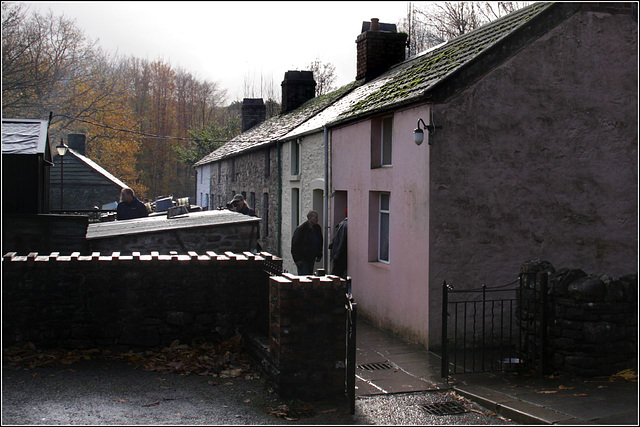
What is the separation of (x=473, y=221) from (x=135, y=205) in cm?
947

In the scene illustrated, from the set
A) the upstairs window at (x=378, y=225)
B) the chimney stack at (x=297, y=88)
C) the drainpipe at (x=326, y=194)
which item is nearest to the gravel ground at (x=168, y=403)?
the upstairs window at (x=378, y=225)

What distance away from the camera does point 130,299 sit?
324 inches

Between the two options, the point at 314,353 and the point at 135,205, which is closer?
the point at 314,353

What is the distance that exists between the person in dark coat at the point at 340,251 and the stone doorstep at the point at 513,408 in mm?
5854

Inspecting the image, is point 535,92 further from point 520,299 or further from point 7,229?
point 7,229

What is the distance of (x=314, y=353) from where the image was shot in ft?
22.6

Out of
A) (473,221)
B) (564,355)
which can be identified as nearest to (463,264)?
(473,221)

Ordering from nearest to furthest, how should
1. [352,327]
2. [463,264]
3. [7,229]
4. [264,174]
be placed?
[352,327]
[463,264]
[7,229]
[264,174]

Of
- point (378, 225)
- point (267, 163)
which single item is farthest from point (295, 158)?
point (378, 225)

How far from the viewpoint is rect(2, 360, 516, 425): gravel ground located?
6090 mm

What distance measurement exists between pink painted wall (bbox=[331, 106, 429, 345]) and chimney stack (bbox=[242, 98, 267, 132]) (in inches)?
891

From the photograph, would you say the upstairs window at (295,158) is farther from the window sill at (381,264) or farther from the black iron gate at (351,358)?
the black iron gate at (351,358)

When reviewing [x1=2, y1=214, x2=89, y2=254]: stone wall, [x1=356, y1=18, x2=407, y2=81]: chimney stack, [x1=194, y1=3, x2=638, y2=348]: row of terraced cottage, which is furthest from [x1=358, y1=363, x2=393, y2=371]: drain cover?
[x1=356, y1=18, x2=407, y2=81]: chimney stack

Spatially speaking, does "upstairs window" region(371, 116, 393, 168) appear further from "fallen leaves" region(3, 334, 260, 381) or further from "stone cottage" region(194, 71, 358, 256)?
"stone cottage" region(194, 71, 358, 256)
